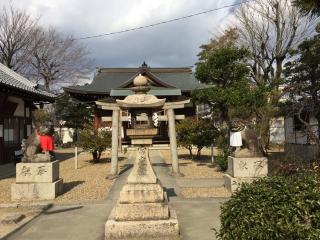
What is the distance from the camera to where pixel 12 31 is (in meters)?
35.6

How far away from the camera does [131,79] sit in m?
29.1

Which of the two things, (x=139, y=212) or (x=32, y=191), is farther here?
(x=32, y=191)

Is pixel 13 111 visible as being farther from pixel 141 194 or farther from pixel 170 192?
pixel 141 194

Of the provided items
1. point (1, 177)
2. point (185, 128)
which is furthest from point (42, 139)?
point (185, 128)

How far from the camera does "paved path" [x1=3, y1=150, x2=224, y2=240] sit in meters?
6.61

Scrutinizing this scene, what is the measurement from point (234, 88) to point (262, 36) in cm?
1466

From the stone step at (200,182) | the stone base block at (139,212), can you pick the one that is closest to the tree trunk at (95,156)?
the stone step at (200,182)

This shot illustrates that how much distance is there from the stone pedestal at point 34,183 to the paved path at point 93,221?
1.24 m

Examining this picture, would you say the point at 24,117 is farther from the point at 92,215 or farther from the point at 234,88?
the point at 92,215

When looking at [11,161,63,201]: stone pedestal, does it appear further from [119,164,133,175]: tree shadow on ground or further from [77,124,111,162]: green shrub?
[77,124,111,162]: green shrub

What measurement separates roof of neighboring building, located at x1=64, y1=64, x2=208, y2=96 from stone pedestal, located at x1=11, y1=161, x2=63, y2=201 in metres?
17.4

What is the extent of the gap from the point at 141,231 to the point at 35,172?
15.8 feet

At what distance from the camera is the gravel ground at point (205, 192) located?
10239 mm

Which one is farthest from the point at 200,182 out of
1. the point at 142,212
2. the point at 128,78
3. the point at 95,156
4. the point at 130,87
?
the point at 128,78
